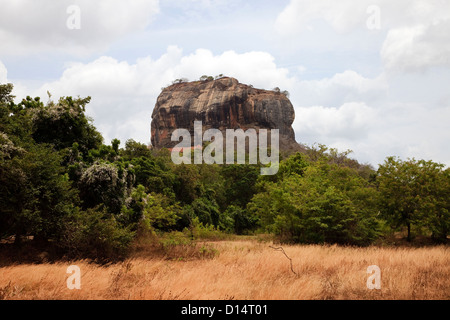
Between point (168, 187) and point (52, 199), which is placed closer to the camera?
point (52, 199)

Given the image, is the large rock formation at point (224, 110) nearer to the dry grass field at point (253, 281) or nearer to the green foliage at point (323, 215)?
the green foliage at point (323, 215)

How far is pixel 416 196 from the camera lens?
72.7 feet

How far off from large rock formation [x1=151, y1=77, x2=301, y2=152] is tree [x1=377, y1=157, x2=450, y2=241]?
6351 cm

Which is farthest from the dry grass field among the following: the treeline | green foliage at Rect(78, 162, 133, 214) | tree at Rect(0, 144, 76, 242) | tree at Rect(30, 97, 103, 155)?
tree at Rect(30, 97, 103, 155)

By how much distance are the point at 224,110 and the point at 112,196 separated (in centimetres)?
7713

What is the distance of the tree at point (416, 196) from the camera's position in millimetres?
21844

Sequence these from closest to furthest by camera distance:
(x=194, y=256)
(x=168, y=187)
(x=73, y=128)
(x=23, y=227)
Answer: (x=23, y=227) → (x=194, y=256) → (x=73, y=128) → (x=168, y=187)

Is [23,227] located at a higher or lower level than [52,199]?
lower

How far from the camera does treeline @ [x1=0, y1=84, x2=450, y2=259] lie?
13.5 meters

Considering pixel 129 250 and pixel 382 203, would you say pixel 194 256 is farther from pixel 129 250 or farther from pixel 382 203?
pixel 382 203

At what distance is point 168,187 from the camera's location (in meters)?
28.3

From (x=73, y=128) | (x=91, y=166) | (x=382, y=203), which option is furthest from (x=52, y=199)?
(x=382, y=203)

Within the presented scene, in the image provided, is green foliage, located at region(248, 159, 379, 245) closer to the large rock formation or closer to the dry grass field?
the dry grass field
